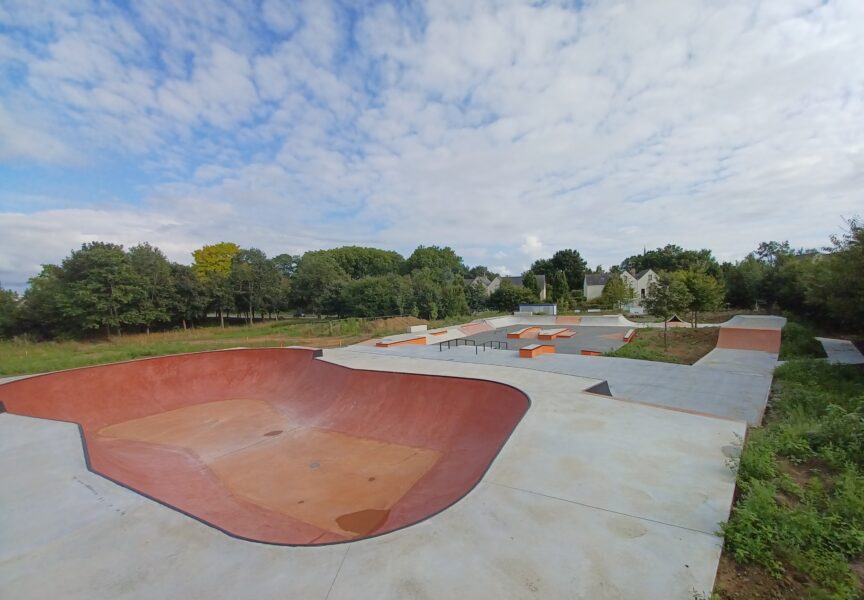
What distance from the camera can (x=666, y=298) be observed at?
1470cm

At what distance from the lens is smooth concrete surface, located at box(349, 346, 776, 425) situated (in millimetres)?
6680

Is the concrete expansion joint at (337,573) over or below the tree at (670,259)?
below

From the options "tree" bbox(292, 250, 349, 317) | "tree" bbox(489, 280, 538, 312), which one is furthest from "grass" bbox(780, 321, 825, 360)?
"tree" bbox(292, 250, 349, 317)

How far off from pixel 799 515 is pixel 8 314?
128ft

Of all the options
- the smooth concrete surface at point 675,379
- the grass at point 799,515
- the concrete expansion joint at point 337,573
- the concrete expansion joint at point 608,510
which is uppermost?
the grass at point 799,515

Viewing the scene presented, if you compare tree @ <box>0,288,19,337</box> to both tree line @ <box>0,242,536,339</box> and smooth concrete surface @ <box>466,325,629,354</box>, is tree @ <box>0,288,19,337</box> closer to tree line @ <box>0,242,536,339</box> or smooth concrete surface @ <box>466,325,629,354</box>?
tree line @ <box>0,242,536,339</box>

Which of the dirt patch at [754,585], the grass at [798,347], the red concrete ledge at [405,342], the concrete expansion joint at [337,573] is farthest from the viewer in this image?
the red concrete ledge at [405,342]

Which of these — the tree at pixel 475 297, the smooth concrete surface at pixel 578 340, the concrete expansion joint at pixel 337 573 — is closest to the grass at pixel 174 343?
the smooth concrete surface at pixel 578 340

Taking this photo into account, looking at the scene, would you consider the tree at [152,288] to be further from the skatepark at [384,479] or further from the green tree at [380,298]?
the skatepark at [384,479]

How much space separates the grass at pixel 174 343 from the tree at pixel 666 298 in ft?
46.2

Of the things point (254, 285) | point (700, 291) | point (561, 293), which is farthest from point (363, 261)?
point (700, 291)

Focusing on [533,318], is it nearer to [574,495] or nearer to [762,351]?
[762,351]

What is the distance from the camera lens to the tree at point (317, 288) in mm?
35062

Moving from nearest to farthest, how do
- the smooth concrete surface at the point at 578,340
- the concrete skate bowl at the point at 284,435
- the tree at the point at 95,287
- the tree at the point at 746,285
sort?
the concrete skate bowl at the point at 284,435 → the smooth concrete surface at the point at 578,340 → the tree at the point at 95,287 → the tree at the point at 746,285
